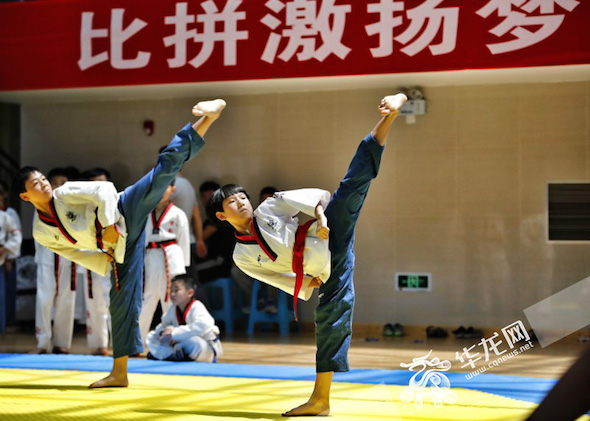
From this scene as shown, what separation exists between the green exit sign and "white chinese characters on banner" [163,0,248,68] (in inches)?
90.4

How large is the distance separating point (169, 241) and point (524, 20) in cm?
294

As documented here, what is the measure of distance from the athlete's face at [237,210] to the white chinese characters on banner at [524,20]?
287 cm

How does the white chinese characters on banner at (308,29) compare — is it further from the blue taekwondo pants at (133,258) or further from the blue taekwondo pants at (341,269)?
the blue taekwondo pants at (341,269)

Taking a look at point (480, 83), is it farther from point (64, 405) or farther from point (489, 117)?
point (64, 405)

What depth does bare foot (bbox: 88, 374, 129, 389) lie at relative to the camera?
4.24m

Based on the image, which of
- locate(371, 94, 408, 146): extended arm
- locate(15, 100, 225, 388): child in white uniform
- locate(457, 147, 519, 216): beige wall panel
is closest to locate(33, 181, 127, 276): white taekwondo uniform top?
locate(15, 100, 225, 388): child in white uniform

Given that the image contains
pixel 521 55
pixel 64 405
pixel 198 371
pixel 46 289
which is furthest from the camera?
pixel 46 289

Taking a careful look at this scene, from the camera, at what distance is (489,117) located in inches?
272

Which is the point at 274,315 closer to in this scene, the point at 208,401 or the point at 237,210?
the point at 208,401

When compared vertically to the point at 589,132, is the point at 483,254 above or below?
below

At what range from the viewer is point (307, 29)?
20.4 feet

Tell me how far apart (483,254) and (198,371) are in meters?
2.96

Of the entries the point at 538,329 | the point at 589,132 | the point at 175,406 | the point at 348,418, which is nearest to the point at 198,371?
the point at 175,406

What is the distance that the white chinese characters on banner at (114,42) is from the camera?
21.8ft
